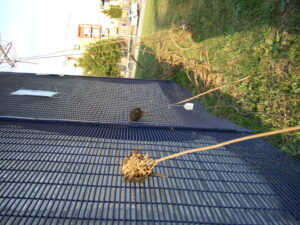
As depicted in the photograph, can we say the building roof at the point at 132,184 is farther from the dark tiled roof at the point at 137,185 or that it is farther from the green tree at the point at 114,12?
the green tree at the point at 114,12

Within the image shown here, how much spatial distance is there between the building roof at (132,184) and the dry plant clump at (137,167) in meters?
0.19

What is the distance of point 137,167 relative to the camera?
7.87 feet

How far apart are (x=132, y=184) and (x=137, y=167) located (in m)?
0.35

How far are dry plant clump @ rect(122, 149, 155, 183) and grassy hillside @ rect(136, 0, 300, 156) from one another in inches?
108

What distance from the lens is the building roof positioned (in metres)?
2.23

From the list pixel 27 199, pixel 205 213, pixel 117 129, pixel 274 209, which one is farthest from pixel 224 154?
pixel 27 199

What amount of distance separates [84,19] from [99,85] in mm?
15436

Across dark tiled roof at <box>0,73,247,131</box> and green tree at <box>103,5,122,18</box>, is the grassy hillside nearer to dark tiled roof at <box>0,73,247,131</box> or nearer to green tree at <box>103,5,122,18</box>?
dark tiled roof at <box>0,73,247,131</box>

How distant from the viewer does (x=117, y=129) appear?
4762 mm

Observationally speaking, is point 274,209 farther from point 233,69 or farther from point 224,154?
point 233,69

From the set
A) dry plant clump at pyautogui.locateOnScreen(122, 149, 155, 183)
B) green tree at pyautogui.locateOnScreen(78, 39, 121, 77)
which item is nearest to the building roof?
dry plant clump at pyautogui.locateOnScreen(122, 149, 155, 183)

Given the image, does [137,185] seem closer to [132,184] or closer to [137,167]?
[132,184]

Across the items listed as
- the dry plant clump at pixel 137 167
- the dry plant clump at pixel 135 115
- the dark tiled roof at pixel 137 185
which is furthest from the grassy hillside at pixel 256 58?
the dry plant clump at pixel 137 167

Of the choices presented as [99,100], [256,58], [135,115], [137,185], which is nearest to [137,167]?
[137,185]
